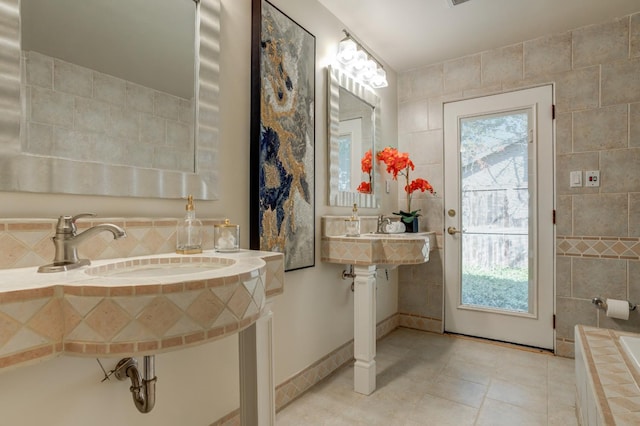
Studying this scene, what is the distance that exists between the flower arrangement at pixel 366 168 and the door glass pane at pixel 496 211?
2.79ft

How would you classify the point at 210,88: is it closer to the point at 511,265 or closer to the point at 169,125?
the point at 169,125

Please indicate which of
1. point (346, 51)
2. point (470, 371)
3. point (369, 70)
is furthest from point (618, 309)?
point (346, 51)

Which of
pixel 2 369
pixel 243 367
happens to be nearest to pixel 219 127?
pixel 243 367

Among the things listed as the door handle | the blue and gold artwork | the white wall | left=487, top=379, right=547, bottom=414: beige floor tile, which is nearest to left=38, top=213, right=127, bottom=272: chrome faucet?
the white wall

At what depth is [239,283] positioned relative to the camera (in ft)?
2.76

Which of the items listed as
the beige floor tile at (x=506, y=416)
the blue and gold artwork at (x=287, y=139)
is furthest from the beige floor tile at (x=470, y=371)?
the blue and gold artwork at (x=287, y=139)

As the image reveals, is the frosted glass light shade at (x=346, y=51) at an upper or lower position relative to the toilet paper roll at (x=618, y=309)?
upper

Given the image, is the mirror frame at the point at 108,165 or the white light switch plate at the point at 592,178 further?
the white light switch plate at the point at 592,178

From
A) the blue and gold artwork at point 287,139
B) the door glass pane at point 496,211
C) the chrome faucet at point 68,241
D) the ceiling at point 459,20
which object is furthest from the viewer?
the door glass pane at point 496,211

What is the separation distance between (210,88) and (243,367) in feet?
3.62

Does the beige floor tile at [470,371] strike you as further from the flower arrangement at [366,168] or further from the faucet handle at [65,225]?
the faucet handle at [65,225]

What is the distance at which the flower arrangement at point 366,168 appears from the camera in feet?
8.53

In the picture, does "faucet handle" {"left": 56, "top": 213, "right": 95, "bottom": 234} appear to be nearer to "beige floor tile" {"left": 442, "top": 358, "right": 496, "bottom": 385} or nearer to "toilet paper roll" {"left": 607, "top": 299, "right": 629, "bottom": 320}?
"beige floor tile" {"left": 442, "top": 358, "right": 496, "bottom": 385}

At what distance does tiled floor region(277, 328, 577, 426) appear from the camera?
1761 mm
